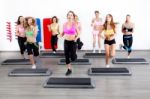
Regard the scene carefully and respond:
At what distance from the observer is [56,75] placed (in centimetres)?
814

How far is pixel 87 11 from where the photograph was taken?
1116 cm

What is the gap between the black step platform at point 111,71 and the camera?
8028 millimetres

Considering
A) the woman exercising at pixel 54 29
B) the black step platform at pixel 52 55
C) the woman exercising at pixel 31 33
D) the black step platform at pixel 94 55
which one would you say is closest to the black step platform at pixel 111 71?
the woman exercising at pixel 31 33

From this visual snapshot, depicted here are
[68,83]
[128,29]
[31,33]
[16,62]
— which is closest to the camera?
[68,83]

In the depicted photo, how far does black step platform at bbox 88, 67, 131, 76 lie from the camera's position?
8.03 meters

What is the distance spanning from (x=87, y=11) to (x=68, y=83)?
181 inches

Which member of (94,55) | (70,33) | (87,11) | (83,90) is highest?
(87,11)

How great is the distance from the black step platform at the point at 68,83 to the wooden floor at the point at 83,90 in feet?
0.49

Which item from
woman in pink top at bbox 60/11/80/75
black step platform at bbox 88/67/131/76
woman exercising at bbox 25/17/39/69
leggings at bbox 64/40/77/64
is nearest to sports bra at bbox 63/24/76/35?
woman in pink top at bbox 60/11/80/75

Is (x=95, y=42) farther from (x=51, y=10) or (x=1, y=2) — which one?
(x=1, y=2)

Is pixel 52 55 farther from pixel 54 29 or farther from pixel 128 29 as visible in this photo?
pixel 128 29

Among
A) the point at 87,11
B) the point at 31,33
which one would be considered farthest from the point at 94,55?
the point at 31,33

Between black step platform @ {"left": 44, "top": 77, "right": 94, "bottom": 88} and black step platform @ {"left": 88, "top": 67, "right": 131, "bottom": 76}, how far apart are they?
72cm

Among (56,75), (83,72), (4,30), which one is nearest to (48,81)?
(56,75)
